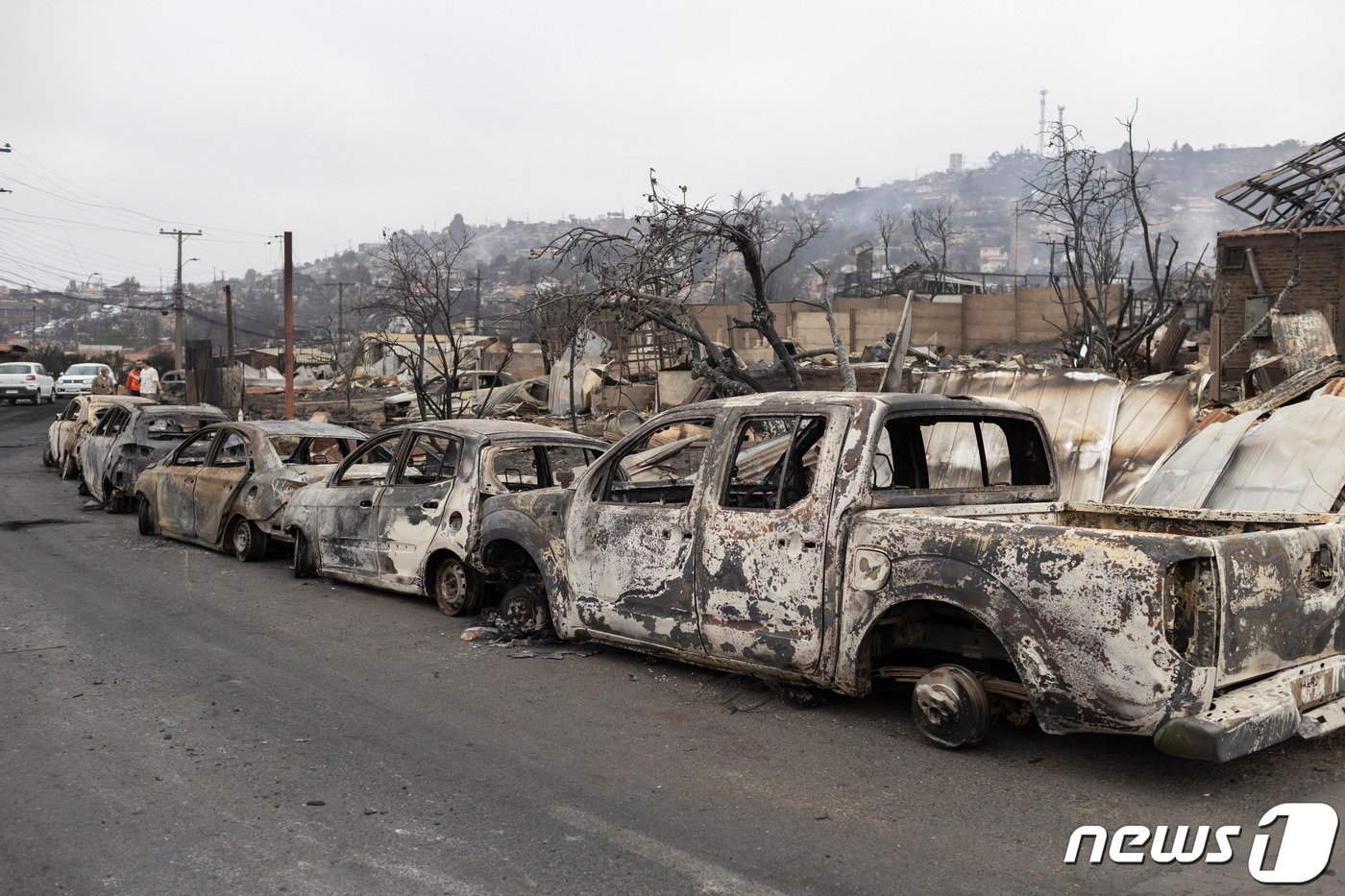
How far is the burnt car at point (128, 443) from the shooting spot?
1490 cm

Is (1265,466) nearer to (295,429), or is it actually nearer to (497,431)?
(497,431)

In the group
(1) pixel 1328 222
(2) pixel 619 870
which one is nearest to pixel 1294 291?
(1) pixel 1328 222

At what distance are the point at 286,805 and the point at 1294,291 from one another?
19015 mm

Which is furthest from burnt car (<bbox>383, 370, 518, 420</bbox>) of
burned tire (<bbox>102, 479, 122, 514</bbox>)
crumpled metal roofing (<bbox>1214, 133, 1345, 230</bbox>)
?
crumpled metal roofing (<bbox>1214, 133, 1345, 230</bbox>)

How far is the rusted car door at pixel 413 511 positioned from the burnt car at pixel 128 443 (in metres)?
6.43

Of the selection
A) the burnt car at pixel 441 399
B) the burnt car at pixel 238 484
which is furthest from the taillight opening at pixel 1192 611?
the burnt car at pixel 441 399

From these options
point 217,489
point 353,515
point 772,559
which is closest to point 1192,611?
point 772,559

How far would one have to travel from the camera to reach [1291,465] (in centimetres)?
945

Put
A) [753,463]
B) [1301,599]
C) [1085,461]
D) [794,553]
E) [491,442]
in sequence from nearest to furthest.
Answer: [1301,599], [794,553], [491,442], [753,463], [1085,461]

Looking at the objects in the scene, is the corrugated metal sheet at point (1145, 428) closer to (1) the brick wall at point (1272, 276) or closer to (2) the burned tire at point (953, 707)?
(2) the burned tire at point (953, 707)

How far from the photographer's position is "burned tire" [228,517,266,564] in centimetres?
1108

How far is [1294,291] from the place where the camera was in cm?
1875

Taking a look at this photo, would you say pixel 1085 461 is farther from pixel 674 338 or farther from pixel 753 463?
pixel 674 338

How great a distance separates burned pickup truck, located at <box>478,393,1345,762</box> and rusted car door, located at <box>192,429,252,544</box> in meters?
4.68
